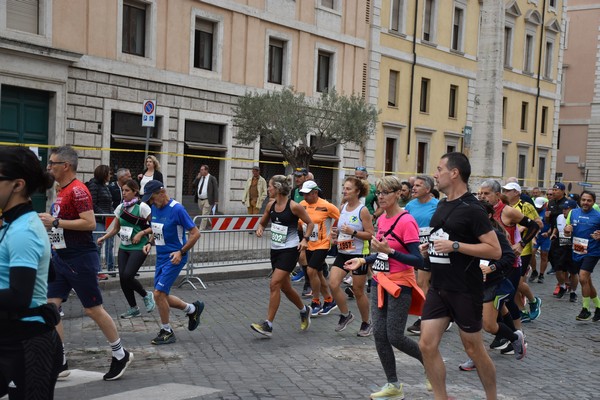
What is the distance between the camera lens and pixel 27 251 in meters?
3.71

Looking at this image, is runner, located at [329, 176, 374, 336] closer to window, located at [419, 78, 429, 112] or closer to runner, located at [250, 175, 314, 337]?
runner, located at [250, 175, 314, 337]

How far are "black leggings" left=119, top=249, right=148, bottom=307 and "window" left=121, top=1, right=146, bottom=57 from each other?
1415cm

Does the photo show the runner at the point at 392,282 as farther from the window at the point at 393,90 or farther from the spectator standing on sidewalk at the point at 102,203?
the window at the point at 393,90

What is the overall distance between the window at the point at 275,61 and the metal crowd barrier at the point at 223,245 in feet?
44.8

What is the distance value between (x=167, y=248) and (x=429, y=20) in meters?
30.8

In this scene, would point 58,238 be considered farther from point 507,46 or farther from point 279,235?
point 507,46

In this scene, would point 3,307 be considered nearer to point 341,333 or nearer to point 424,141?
point 341,333

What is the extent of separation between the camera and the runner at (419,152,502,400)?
5.68 metres

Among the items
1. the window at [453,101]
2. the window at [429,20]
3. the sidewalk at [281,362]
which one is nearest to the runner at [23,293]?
the sidewalk at [281,362]

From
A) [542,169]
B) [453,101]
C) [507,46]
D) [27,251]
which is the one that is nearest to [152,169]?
[27,251]

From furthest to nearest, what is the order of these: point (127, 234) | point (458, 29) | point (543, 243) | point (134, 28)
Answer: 1. point (458, 29)
2. point (134, 28)
3. point (543, 243)
4. point (127, 234)

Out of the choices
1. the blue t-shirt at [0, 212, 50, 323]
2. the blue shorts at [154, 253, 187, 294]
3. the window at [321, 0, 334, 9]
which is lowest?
the blue shorts at [154, 253, 187, 294]

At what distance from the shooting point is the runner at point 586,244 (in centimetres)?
1130

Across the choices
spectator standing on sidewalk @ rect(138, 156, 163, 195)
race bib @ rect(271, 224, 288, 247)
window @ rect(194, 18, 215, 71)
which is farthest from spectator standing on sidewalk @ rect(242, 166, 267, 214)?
race bib @ rect(271, 224, 288, 247)
